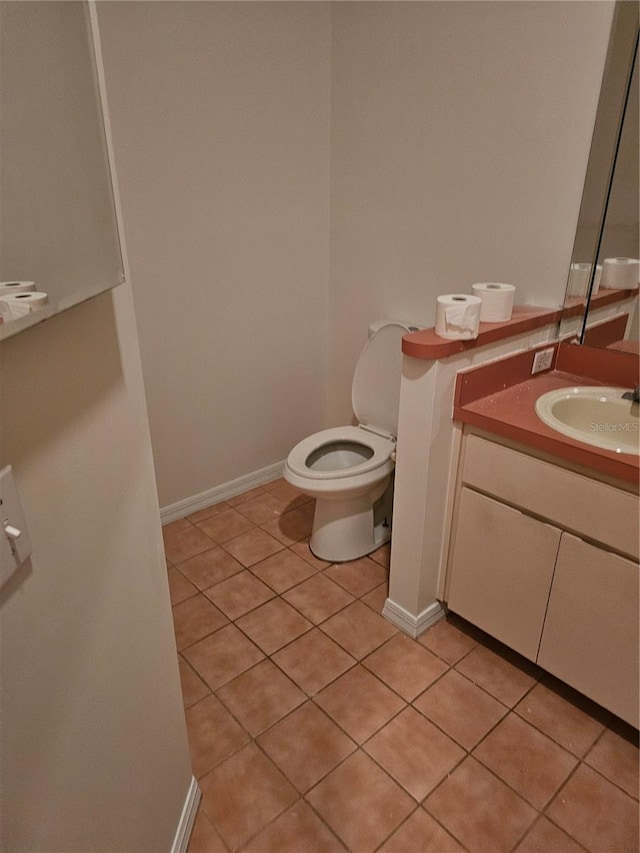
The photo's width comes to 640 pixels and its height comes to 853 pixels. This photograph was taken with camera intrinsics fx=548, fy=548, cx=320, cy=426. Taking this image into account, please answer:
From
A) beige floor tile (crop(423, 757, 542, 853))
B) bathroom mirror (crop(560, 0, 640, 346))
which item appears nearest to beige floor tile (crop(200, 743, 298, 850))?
beige floor tile (crop(423, 757, 542, 853))

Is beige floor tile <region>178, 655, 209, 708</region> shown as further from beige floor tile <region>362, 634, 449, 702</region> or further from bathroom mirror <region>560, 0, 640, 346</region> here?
bathroom mirror <region>560, 0, 640, 346</region>

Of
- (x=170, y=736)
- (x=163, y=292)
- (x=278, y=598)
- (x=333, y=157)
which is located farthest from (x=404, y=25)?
(x=170, y=736)

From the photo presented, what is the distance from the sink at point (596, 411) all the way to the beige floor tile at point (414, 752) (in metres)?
0.93

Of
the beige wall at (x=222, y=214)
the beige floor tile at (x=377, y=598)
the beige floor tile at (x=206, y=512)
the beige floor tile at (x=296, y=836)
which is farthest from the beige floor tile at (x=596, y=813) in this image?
the beige wall at (x=222, y=214)

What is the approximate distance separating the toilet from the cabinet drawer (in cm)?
51

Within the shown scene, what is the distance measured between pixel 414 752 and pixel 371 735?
0.40 feet

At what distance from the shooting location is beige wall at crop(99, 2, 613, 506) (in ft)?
5.77

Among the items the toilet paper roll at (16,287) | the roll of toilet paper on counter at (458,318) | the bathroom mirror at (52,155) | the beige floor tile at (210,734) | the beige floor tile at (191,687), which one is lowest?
the beige floor tile at (210,734)

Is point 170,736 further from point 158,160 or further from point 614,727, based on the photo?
point 158,160

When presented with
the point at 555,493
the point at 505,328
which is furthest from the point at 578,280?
the point at 555,493

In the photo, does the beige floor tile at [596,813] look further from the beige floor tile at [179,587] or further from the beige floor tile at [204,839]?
the beige floor tile at [179,587]

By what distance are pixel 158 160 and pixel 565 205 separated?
141cm
